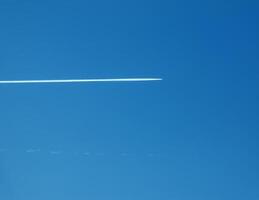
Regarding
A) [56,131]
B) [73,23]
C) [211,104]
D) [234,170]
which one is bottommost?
[234,170]

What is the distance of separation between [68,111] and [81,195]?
1.09 ft

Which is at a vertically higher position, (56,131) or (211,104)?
(211,104)

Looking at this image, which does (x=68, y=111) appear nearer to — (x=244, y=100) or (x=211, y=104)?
(x=211, y=104)

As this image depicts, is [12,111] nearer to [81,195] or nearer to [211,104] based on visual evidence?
[81,195]

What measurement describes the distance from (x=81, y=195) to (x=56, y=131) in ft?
0.88

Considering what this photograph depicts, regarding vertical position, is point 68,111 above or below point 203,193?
above

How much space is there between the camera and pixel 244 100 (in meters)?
1.10

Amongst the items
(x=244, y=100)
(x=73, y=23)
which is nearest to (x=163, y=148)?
(x=244, y=100)

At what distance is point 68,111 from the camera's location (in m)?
1.17

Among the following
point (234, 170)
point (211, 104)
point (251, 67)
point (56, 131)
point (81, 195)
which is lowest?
point (81, 195)

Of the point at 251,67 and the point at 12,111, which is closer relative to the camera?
the point at 251,67

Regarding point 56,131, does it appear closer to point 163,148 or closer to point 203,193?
point 163,148

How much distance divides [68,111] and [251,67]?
2.32 feet

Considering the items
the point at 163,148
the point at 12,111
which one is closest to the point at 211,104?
the point at 163,148
